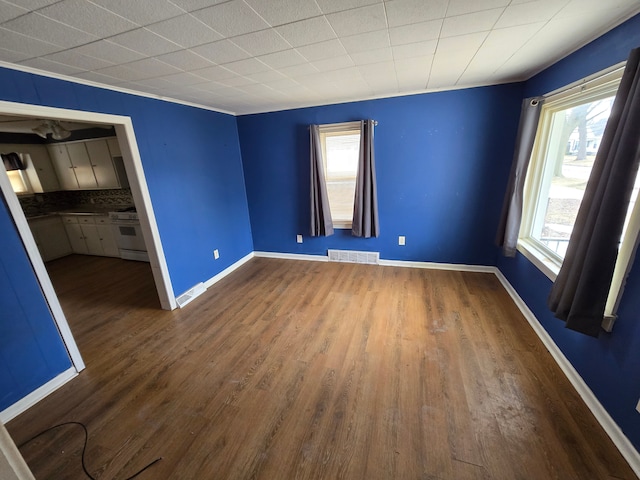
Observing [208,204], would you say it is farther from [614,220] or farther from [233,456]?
[614,220]

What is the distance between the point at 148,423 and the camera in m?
1.66

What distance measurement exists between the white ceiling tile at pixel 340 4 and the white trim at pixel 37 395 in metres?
2.98

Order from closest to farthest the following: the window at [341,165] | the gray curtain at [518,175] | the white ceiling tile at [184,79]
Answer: the white ceiling tile at [184,79], the gray curtain at [518,175], the window at [341,165]

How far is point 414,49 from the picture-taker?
1844 millimetres

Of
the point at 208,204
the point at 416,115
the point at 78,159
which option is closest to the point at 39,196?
the point at 78,159

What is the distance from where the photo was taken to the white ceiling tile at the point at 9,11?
3.60ft

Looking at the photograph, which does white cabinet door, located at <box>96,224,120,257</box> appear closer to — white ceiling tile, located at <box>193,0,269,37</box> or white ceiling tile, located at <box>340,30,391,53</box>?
white ceiling tile, located at <box>193,0,269,37</box>

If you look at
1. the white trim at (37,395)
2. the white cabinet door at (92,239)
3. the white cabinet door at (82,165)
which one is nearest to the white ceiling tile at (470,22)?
the white trim at (37,395)

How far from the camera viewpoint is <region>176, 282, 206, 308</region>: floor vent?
9.81 feet

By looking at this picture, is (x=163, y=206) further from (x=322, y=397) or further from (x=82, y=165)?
(x=82, y=165)

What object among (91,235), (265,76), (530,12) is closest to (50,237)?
(91,235)

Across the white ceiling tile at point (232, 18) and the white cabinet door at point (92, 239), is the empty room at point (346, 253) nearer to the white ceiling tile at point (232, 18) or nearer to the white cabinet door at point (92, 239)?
the white ceiling tile at point (232, 18)

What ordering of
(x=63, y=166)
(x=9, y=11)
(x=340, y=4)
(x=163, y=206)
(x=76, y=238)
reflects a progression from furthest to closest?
(x=76, y=238), (x=63, y=166), (x=163, y=206), (x=340, y=4), (x=9, y=11)

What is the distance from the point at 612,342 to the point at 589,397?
1.35ft
